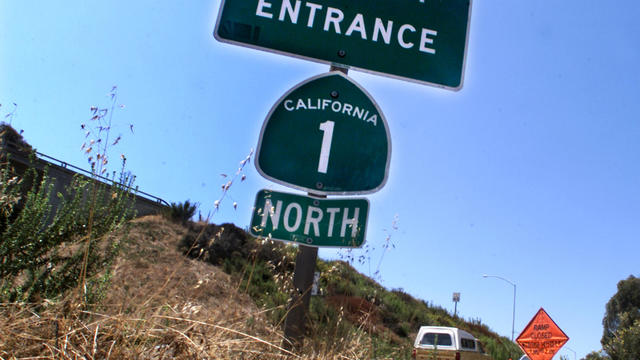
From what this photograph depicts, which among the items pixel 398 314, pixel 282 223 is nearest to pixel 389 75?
pixel 282 223

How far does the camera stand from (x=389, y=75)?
2.58m

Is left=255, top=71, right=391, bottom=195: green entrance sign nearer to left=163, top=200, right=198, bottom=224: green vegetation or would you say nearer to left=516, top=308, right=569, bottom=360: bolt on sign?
left=516, top=308, right=569, bottom=360: bolt on sign

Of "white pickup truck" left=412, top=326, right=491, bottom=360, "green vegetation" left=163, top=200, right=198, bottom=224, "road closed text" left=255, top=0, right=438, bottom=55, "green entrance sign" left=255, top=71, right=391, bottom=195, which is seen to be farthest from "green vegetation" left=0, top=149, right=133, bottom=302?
"green vegetation" left=163, top=200, right=198, bottom=224

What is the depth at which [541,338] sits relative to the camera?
12547mm

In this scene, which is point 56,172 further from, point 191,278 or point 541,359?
point 541,359

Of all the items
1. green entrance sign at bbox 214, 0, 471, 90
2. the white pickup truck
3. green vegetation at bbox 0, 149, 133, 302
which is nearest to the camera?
green entrance sign at bbox 214, 0, 471, 90

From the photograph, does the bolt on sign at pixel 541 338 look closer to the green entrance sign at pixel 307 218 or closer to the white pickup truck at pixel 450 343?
the white pickup truck at pixel 450 343

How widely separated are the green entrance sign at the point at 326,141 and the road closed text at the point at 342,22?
328 millimetres

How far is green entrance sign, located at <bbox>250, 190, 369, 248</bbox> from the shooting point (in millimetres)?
2281

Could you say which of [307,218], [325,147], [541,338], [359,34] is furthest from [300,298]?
[541,338]

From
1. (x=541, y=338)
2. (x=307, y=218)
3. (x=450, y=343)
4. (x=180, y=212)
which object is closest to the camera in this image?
(x=307, y=218)

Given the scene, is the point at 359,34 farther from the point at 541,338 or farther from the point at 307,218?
the point at 541,338

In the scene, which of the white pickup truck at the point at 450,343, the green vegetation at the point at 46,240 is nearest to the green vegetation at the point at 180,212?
Result: the white pickup truck at the point at 450,343

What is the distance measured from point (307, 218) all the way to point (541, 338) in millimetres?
12426
